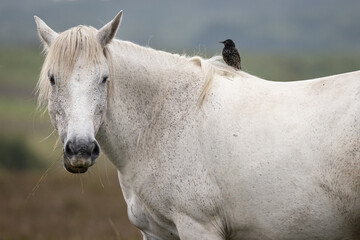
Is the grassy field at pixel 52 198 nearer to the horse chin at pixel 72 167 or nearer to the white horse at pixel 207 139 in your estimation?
the horse chin at pixel 72 167

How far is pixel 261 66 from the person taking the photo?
456 ft

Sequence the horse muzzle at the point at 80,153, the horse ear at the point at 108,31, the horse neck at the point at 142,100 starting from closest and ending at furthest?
1. the horse muzzle at the point at 80,153
2. the horse ear at the point at 108,31
3. the horse neck at the point at 142,100

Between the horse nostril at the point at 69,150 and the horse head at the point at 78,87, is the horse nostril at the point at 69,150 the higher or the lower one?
the lower one

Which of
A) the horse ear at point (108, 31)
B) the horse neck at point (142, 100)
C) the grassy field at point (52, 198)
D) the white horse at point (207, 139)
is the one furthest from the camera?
the grassy field at point (52, 198)

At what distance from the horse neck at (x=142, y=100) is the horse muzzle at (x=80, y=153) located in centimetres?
85

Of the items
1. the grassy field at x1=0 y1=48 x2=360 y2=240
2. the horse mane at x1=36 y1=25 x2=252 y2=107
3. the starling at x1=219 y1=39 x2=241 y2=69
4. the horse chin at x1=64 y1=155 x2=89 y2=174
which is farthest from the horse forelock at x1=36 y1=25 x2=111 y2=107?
the starling at x1=219 y1=39 x2=241 y2=69

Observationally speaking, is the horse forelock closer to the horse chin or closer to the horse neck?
the horse neck

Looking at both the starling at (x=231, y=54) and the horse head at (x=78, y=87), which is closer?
the horse head at (x=78, y=87)

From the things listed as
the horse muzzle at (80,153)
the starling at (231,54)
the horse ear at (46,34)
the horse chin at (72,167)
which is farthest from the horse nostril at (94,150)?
the starling at (231,54)

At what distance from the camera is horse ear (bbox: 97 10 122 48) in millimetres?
4996

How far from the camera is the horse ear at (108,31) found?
5.00m

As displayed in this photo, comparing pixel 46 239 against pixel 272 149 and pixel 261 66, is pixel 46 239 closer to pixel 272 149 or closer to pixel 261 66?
pixel 272 149

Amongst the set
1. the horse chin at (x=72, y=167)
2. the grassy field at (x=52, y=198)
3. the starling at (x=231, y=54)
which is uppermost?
the starling at (x=231, y=54)

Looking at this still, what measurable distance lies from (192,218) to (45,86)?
208 centimetres
